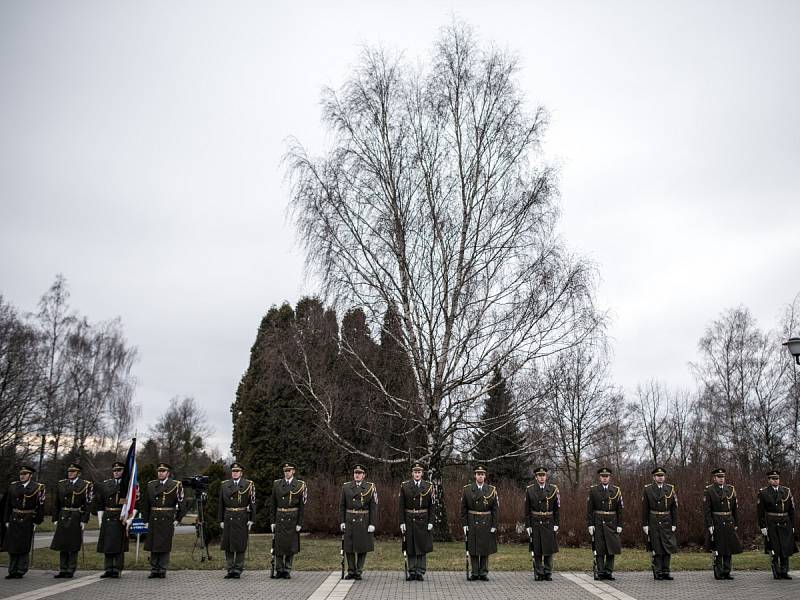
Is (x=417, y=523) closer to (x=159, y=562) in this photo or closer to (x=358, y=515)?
(x=358, y=515)

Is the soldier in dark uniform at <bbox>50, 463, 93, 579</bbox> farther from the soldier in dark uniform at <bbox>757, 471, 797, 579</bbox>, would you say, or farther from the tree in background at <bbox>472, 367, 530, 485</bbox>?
the soldier in dark uniform at <bbox>757, 471, 797, 579</bbox>

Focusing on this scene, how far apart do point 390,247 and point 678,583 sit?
36.2 feet

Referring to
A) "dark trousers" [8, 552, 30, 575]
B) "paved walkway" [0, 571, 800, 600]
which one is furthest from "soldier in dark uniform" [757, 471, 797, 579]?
"dark trousers" [8, 552, 30, 575]

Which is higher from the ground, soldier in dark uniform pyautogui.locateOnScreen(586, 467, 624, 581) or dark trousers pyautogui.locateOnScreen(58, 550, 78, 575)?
soldier in dark uniform pyautogui.locateOnScreen(586, 467, 624, 581)

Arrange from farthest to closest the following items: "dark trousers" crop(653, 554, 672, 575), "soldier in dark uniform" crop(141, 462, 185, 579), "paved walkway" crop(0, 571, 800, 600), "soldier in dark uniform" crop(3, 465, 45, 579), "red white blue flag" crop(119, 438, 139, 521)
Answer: "red white blue flag" crop(119, 438, 139, 521)
"soldier in dark uniform" crop(141, 462, 185, 579)
"soldier in dark uniform" crop(3, 465, 45, 579)
"dark trousers" crop(653, 554, 672, 575)
"paved walkway" crop(0, 571, 800, 600)

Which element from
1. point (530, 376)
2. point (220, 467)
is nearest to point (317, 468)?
point (220, 467)

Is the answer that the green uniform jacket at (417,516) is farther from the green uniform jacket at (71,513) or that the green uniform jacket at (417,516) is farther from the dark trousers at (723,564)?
the green uniform jacket at (71,513)

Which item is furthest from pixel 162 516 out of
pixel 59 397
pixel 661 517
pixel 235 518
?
pixel 59 397

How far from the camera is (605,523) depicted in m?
13.2

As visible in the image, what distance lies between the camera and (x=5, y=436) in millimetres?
32625

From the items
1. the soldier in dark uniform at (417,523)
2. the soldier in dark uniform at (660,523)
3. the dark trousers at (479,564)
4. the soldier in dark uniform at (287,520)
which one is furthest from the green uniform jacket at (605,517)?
the soldier in dark uniform at (287,520)

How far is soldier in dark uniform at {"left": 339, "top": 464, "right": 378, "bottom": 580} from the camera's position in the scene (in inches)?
512

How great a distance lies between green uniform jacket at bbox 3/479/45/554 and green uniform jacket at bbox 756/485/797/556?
1475 centimetres

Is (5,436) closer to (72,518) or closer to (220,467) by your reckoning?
(220,467)
